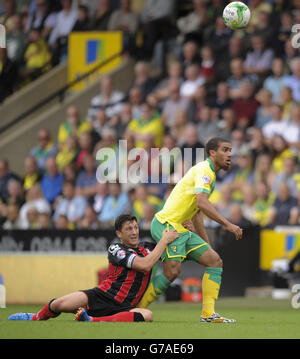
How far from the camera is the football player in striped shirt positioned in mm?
8961

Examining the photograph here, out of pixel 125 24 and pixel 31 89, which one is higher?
pixel 125 24

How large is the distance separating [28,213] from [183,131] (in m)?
3.10

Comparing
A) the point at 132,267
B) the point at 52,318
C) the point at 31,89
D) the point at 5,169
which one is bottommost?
the point at 52,318

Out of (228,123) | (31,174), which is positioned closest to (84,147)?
(31,174)

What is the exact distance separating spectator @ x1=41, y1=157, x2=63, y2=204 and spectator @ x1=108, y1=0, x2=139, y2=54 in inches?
152

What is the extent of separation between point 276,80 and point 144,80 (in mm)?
3232

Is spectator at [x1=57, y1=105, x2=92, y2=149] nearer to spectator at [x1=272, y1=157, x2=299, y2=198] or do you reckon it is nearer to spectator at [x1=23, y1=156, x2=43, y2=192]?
spectator at [x1=23, y1=156, x2=43, y2=192]

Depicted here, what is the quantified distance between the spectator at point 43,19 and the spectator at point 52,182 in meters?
4.66

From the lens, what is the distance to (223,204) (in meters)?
15.0

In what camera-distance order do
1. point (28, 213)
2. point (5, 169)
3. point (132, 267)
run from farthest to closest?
point (5, 169)
point (28, 213)
point (132, 267)

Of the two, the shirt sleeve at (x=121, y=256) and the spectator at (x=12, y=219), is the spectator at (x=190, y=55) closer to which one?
the spectator at (x=12, y=219)

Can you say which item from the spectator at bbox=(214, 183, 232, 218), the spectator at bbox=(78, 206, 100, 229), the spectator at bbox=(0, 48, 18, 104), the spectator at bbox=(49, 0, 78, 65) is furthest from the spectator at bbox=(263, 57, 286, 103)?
the spectator at bbox=(0, 48, 18, 104)
